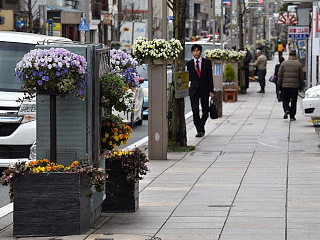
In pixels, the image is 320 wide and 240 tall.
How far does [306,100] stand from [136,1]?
6733 cm

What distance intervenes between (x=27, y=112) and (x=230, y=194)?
150 inches

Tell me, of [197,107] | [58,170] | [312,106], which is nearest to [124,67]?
[58,170]

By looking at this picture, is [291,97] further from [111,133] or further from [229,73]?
[111,133]

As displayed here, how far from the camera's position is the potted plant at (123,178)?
32.9ft

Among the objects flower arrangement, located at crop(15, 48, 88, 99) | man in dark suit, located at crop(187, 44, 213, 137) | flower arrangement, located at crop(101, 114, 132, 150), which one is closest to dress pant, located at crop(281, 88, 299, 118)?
man in dark suit, located at crop(187, 44, 213, 137)

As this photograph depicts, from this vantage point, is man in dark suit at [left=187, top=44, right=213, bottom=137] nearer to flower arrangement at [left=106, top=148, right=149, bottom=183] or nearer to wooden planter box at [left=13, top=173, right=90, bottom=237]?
flower arrangement at [left=106, top=148, right=149, bottom=183]

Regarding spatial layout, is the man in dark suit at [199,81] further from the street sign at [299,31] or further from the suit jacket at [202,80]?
the street sign at [299,31]

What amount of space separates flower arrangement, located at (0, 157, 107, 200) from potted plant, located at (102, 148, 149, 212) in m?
1.23

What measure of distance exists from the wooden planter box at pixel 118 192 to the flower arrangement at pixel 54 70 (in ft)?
5.43

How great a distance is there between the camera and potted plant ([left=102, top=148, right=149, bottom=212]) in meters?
10.0

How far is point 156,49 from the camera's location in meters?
15.8

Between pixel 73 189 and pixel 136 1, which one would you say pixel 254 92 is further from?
pixel 136 1

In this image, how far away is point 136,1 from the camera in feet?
293

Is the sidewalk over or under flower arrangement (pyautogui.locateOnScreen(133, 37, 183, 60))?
under
